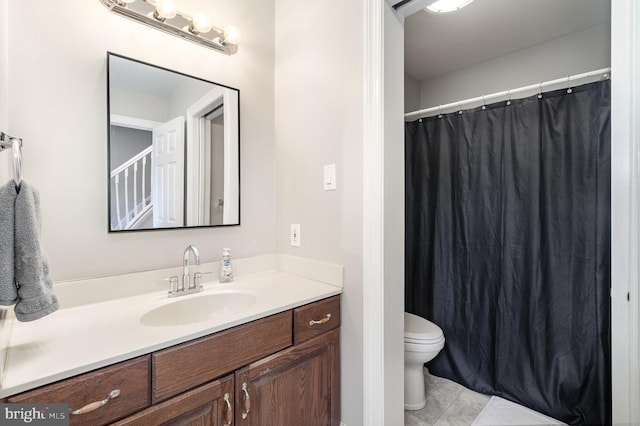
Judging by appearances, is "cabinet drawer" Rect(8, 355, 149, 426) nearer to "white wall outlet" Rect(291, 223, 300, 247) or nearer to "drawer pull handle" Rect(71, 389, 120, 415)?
"drawer pull handle" Rect(71, 389, 120, 415)

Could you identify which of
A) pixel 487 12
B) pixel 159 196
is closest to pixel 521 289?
pixel 487 12

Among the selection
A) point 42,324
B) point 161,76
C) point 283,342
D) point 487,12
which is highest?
point 487,12

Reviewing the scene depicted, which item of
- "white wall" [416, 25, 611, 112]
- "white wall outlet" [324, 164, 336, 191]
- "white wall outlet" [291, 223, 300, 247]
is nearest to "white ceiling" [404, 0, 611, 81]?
"white wall" [416, 25, 611, 112]

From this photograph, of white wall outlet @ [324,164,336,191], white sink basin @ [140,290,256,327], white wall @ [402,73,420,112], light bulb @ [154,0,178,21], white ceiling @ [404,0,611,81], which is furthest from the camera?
white wall @ [402,73,420,112]

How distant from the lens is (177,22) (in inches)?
54.8

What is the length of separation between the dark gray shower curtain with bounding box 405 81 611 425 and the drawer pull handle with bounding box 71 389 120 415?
6.48 feet

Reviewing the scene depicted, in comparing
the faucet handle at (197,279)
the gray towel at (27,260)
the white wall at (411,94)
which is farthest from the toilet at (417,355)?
the white wall at (411,94)

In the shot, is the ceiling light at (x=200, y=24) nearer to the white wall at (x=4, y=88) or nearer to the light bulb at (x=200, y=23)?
the light bulb at (x=200, y=23)

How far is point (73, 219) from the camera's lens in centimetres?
117

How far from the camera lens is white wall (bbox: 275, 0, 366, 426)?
134 centimetres

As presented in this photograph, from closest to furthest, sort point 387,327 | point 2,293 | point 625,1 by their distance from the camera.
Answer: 1. point 2,293
2. point 625,1
3. point 387,327

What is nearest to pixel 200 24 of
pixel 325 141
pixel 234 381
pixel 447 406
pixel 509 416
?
pixel 325 141

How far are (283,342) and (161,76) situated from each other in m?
1.31

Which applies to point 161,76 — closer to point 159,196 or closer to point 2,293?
point 159,196
